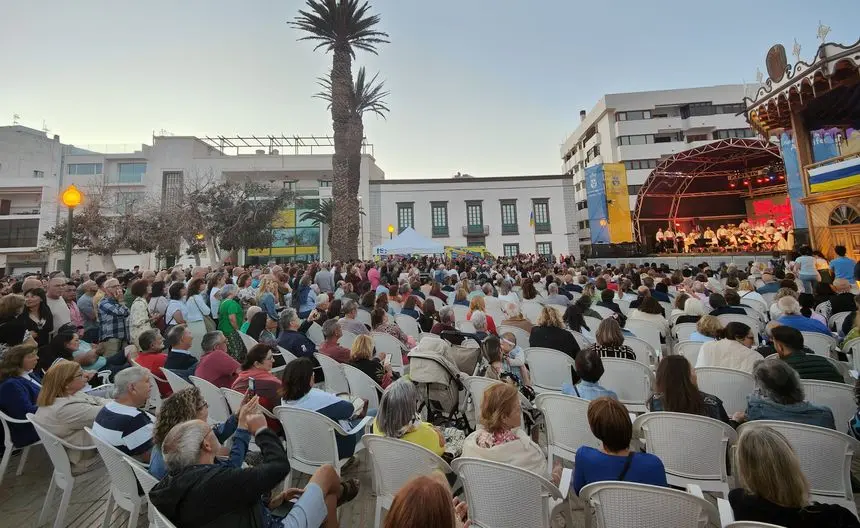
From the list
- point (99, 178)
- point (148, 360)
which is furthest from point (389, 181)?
point (148, 360)

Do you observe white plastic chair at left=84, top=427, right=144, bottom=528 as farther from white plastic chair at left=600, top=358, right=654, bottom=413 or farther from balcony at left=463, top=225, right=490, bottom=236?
balcony at left=463, top=225, right=490, bottom=236

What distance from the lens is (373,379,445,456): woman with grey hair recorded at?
7.70 ft

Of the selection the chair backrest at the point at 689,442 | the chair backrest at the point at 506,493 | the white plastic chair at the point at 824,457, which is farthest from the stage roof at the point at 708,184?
the chair backrest at the point at 506,493

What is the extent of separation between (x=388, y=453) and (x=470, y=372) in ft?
7.05

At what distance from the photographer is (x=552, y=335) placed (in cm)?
432

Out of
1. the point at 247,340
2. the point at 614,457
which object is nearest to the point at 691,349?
the point at 614,457

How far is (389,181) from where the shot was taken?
34.2 metres

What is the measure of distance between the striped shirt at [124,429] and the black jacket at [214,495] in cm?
108

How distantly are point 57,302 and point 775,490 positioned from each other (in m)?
7.35

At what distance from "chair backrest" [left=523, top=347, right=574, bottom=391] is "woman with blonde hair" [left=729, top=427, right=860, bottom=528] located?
7.75 ft

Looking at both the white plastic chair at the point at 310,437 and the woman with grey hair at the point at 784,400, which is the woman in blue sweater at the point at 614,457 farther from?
the white plastic chair at the point at 310,437

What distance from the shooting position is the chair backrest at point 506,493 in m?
1.81

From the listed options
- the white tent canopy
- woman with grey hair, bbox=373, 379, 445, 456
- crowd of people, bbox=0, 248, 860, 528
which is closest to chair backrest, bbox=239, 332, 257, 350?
crowd of people, bbox=0, 248, 860, 528

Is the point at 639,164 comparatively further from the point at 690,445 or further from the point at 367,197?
the point at 690,445
